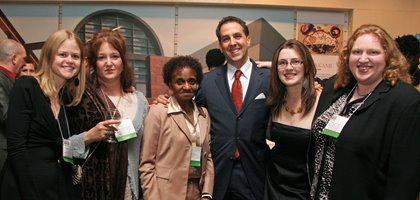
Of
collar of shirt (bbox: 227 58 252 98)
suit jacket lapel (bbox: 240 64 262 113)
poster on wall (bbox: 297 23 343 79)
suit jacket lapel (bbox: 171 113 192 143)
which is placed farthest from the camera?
poster on wall (bbox: 297 23 343 79)

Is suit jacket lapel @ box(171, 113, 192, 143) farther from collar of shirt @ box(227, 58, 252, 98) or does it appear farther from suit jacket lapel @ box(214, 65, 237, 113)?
collar of shirt @ box(227, 58, 252, 98)

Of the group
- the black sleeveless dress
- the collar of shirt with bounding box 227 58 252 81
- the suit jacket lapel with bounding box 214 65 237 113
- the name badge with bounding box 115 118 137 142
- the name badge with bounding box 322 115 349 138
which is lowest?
the black sleeveless dress

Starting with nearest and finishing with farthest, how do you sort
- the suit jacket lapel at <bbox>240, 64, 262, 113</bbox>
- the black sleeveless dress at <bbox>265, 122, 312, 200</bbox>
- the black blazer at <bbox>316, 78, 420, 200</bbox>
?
the black blazer at <bbox>316, 78, 420, 200</bbox>
the black sleeveless dress at <bbox>265, 122, 312, 200</bbox>
the suit jacket lapel at <bbox>240, 64, 262, 113</bbox>

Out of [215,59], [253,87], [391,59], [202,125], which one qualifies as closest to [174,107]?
[202,125]

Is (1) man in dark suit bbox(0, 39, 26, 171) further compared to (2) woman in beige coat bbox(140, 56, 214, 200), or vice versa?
(1) man in dark suit bbox(0, 39, 26, 171)

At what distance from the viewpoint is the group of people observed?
198cm

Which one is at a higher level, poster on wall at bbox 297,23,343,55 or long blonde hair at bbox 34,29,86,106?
poster on wall at bbox 297,23,343,55

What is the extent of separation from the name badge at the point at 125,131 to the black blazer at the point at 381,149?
3.95 ft

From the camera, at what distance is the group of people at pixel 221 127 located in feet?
6.51

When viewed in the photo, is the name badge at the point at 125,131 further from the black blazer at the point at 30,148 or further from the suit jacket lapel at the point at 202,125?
the suit jacket lapel at the point at 202,125

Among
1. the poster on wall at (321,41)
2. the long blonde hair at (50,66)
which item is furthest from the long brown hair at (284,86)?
the poster on wall at (321,41)

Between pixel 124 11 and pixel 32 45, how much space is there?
1.47 m

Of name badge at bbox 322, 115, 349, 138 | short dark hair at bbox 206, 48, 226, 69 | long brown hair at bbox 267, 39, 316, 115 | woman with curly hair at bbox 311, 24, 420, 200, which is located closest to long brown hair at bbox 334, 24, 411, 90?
woman with curly hair at bbox 311, 24, 420, 200

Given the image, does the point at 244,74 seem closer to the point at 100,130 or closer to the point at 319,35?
the point at 100,130
